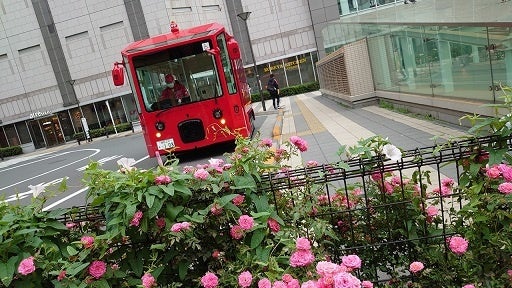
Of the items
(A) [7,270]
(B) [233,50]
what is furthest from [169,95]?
(A) [7,270]

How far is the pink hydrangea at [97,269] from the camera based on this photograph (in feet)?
6.64

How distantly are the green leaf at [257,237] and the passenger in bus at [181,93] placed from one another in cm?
793

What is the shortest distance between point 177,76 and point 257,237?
317 inches

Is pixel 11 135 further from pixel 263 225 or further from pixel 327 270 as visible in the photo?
pixel 327 270

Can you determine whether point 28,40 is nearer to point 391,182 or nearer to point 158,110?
point 158,110

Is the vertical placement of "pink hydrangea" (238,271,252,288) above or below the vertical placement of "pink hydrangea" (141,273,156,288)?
below

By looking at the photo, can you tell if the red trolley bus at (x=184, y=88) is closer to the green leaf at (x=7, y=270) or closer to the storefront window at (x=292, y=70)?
the green leaf at (x=7, y=270)

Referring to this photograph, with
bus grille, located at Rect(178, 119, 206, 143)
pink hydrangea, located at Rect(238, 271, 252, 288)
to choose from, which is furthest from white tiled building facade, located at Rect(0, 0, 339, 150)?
pink hydrangea, located at Rect(238, 271, 252, 288)

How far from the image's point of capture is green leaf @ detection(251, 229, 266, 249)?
2016 mm

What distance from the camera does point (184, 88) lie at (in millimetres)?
9641

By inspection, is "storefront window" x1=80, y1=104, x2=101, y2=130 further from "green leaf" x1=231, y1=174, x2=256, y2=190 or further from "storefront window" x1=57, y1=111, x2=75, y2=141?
"green leaf" x1=231, y1=174, x2=256, y2=190

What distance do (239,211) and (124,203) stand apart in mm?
589

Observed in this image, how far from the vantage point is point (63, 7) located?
32.8m

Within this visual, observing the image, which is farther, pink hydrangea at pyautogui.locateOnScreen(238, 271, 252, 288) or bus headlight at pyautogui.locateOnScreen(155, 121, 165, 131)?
bus headlight at pyautogui.locateOnScreen(155, 121, 165, 131)
